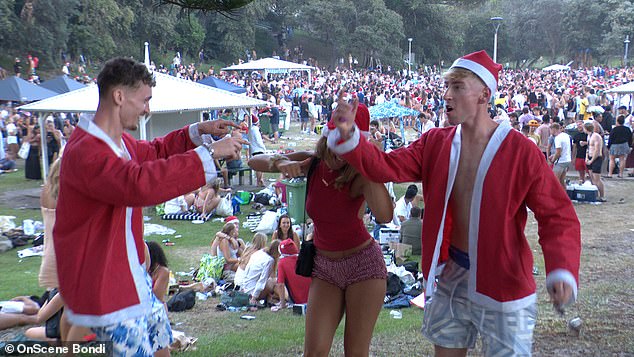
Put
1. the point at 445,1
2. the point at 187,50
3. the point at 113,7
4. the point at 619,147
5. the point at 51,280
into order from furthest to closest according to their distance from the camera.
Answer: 1. the point at 445,1
2. the point at 187,50
3. the point at 113,7
4. the point at 619,147
5. the point at 51,280

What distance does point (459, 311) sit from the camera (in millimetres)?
3385

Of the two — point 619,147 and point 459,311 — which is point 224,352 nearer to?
point 459,311

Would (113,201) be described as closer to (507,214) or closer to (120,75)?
(120,75)

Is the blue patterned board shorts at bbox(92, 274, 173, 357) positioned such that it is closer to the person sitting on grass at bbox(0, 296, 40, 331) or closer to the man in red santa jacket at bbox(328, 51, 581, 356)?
the man in red santa jacket at bbox(328, 51, 581, 356)

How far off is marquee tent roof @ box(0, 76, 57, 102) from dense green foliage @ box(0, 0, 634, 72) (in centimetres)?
1326

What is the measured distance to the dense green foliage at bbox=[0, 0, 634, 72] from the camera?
3912 centimetres

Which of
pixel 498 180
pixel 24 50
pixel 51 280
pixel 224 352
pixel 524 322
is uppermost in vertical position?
pixel 24 50

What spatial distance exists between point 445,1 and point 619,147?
5999 centimetres

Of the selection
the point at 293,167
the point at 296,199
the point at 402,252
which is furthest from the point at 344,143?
the point at 296,199

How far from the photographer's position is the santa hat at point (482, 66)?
3412 millimetres

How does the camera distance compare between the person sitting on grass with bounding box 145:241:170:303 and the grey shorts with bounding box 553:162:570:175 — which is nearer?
the person sitting on grass with bounding box 145:241:170:303

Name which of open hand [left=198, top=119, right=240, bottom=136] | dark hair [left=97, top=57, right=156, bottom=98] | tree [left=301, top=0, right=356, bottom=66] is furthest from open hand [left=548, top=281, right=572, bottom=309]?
tree [left=301, top=0, right=356, bottom=66]

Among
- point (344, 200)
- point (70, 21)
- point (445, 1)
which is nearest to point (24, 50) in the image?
point (70, 21)

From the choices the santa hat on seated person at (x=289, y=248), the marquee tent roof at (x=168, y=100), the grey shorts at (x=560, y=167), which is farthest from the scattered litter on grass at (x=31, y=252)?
the grey shorts at (x=560, y=167)
